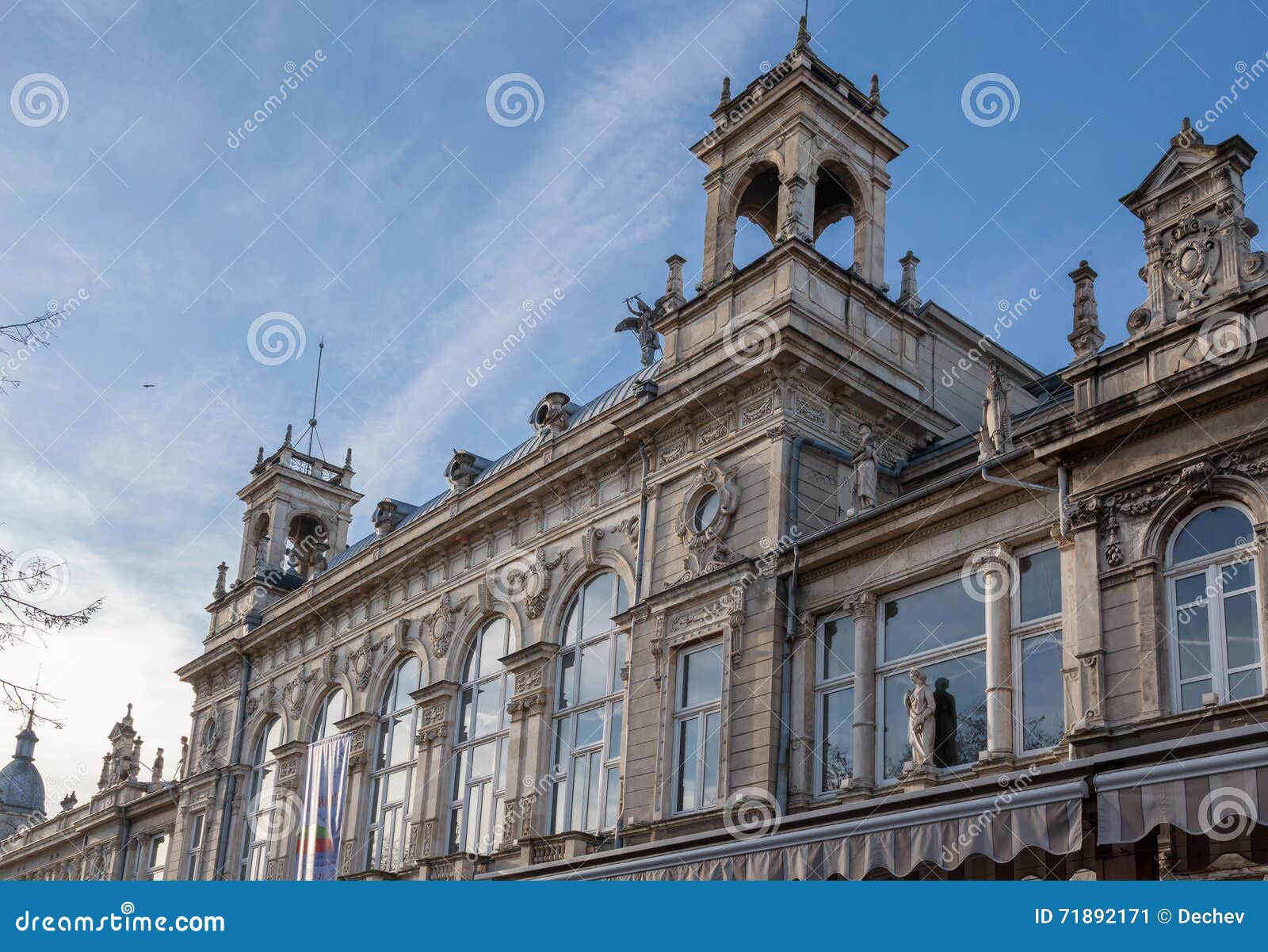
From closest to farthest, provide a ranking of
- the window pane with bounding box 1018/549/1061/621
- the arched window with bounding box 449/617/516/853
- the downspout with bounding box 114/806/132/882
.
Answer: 1. the window pane with bounding box 1018/549/1061/621
2. the arched window with bounding box 449/617/516/853
3. the downspout with bounding box 114/806/132/882

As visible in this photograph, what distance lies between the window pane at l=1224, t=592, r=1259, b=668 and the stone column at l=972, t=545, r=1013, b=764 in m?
3.18

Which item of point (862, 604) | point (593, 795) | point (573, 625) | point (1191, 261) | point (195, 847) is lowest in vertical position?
point (593, 795)

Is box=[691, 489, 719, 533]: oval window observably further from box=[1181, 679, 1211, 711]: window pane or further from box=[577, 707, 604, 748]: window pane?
box=[1181, 679, 1211, 711]: window pane

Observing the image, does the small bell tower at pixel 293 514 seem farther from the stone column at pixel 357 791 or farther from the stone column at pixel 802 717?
the stone column at pixel 802 717

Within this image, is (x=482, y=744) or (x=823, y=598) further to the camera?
(x=482, y=744)

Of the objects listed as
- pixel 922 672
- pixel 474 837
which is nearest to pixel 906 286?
pixel 922 672

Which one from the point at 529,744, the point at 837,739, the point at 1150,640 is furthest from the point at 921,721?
the point at 529,744

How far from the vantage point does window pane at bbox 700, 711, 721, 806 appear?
21.4 meters

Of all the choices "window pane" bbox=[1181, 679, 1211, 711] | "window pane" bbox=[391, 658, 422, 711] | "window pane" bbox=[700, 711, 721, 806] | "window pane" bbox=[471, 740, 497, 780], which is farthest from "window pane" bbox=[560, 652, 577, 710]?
"window pane" bbox=[1181, 679, 1211, 711]

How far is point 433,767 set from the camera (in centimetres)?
2908

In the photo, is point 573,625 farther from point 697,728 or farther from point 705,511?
point 697,728

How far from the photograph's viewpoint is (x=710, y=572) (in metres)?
22.5

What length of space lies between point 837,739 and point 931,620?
2246 millimetres

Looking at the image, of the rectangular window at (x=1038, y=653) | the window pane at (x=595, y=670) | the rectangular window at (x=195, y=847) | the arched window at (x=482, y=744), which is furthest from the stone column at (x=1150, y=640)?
the rectangular window at (x=195, y=847)
